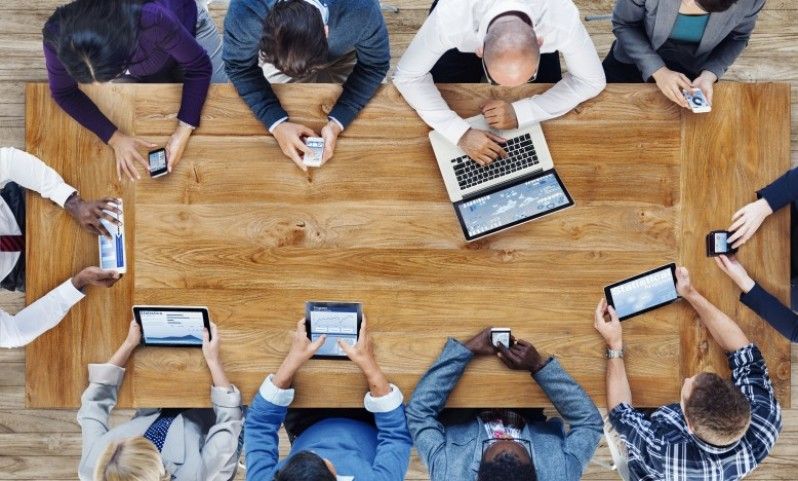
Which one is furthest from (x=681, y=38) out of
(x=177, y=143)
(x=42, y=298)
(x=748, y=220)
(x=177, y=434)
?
(x=42, y=298)

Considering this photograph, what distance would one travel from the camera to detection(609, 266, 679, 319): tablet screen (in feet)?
6.64

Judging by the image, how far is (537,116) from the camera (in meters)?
2.01

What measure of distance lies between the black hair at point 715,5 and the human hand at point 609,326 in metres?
0.89

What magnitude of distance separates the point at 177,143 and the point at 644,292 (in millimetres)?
1470

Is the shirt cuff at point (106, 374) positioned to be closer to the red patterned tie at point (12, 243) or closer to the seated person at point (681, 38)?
the red patterned tie at point (12, 243)

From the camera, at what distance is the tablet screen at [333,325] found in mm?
2027

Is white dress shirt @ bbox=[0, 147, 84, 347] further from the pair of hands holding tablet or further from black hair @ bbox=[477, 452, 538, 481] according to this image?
black hair @ bbox=[477, 452, 538, 481]

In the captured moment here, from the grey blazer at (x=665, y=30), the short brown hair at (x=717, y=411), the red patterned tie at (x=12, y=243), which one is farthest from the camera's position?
the red patterned tie at (x=12, y=243)

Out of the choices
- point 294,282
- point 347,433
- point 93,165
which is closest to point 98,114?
point 93,165

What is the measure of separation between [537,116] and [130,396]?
149 cm

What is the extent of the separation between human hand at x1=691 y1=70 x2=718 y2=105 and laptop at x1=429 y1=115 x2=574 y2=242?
1.63ft

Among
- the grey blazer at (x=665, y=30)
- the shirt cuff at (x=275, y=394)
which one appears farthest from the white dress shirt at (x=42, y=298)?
the grey blazer at (x=665, y=30)

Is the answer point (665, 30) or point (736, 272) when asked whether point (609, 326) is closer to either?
point (736, 272)

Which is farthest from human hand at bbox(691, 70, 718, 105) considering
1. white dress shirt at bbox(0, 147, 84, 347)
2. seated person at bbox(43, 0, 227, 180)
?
white dress shirt at bbox(0, 147, 84, 347)
